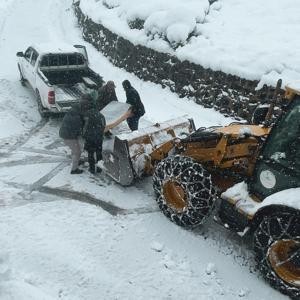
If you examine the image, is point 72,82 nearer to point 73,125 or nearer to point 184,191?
point 73,125

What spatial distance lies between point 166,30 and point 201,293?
32.7ft

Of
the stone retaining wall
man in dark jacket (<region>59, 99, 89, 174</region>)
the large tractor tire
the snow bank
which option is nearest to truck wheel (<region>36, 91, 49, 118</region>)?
man in dark jacket (<region>59, 99, 89, 174</region>)

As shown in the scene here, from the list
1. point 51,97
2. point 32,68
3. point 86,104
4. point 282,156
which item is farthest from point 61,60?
point 282,156

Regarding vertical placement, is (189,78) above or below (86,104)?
below

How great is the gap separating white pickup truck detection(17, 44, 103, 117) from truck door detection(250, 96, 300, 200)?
622cm

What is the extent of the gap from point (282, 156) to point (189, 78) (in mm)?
7458

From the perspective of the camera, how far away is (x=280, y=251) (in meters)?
5.10

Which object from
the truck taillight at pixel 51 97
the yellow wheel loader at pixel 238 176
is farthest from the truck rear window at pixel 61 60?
the yellow wheel loader at pixel 238 176

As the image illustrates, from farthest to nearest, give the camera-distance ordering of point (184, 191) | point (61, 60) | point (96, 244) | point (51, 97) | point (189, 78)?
point (189, 78)
point (61, 60)
point (51, 97)
point (184, 191)
point (96, 244)

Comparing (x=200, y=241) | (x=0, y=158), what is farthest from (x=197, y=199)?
(x=0, y=158)

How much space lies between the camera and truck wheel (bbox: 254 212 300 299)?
482 centimetres

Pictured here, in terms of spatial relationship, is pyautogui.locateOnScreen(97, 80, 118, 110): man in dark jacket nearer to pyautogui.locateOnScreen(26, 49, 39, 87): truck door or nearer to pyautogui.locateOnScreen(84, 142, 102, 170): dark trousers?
pyautogui.locateOnScreen(84, 142, 102, 170): dark trousers

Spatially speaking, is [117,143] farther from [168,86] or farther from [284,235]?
[168,86]

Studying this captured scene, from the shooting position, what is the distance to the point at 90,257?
5672 mm
